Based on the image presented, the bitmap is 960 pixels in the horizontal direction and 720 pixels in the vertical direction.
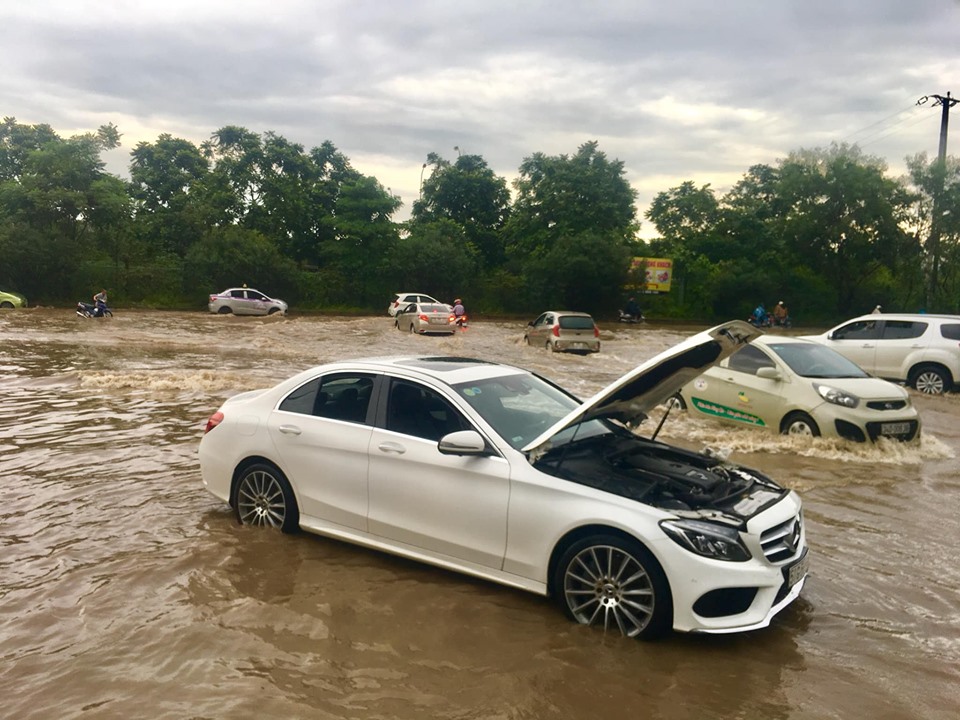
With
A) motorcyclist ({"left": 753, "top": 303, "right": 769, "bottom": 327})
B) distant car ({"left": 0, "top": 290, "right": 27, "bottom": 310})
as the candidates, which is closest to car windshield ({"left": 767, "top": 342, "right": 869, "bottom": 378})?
motorcyclist ({"left": 753, "top": 303, "right": 769, "bottom": 327})

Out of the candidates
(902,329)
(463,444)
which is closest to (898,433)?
(902,329)

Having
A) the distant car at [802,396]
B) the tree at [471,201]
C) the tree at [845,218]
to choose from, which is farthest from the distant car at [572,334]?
the tree at [471,201]

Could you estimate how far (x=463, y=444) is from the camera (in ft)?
16.4

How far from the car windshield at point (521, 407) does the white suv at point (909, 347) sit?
11774mm

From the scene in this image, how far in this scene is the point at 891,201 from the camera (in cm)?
4428

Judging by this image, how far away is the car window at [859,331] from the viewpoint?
16.8 meters

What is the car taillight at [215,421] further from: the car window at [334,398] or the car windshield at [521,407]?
the car windshield at [521,407]

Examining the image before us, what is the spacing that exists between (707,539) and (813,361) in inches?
299

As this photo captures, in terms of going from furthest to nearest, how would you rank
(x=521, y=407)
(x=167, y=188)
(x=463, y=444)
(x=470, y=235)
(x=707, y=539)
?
(x=470, y=235) → (x=167, y=188) → (x=521, y=407) → (x=463, y=444) → (x=707, y=539)

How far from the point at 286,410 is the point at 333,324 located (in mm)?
29886

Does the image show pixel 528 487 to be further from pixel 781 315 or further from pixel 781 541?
pixel 781 315

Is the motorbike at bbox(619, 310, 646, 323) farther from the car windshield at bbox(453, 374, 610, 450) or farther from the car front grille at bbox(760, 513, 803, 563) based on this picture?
the car front grille at bbox(760, 513, 803, 563)

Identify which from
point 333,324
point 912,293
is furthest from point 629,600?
point 912,293

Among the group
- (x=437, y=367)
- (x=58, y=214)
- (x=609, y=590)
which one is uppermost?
(x=58, y=214)
